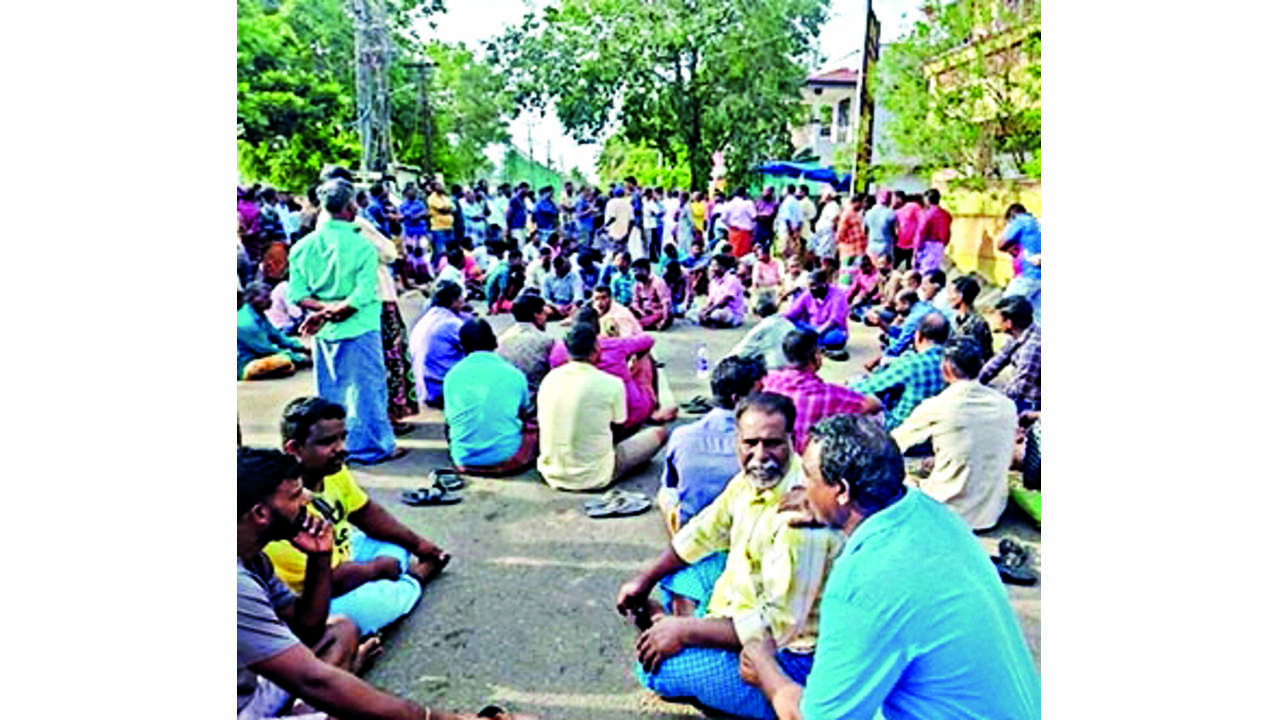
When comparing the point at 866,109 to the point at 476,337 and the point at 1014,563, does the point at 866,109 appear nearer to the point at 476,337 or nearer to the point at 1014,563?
the point at 476,337

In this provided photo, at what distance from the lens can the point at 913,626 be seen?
1751mm

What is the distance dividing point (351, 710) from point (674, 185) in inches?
79.7

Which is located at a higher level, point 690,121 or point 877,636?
point 690,121

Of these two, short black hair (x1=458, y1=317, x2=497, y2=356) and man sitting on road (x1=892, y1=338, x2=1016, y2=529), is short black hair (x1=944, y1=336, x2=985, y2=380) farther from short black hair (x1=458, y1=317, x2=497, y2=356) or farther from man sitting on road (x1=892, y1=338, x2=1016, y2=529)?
short black hair (x1=458, y1=317, x2=497, y2=356)

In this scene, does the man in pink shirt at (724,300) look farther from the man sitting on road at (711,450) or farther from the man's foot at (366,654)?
the man's foot at (366,654)

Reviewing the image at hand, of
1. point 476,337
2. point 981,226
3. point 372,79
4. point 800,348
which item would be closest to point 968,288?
point 981,226

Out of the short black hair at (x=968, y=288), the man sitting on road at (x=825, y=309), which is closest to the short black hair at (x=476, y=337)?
the short black hair at (x=968, y=288)

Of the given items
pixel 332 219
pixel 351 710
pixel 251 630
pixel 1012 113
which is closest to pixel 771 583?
pixel 351 710

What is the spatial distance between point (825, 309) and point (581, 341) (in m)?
3.11

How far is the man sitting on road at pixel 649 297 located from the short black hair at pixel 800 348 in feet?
9.74

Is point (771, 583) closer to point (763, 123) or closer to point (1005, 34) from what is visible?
point (763, 123)

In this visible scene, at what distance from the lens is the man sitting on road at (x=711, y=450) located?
2.93 m

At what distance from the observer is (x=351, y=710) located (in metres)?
2.09

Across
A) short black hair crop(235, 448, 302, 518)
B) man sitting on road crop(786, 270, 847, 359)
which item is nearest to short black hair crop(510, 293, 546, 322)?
man sitting on road crop(786, 270, 847, 359)
